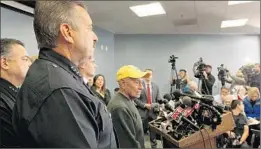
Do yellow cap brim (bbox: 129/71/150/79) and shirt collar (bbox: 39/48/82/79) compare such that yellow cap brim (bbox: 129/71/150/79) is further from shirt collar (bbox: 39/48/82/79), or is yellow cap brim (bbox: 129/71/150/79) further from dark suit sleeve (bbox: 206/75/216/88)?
shirt collar (bbox: 39/48/82/79)

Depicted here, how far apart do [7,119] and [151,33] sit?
0.92m

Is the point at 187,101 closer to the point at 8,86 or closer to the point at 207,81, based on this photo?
the point at 207,81

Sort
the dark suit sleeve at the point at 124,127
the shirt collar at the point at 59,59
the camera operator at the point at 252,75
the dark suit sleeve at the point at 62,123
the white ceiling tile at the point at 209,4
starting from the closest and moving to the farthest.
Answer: the dark suit sleeve at the point at 62,123 → the shirt collar at the point at 59,59 → the dark suit sleeve at the point at 124,127 → the camera operator at the point at 252,75 → the white ceiling tile at the point at 209,4

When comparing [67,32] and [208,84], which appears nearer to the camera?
[67,32]

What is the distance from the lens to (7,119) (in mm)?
1133

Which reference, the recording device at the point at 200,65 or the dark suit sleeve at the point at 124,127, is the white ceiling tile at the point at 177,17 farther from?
the dark suit sleeve at the point at 124,127

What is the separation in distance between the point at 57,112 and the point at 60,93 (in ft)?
0.14

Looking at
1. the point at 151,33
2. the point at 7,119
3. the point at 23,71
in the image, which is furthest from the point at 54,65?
Answer: the point at 151,33

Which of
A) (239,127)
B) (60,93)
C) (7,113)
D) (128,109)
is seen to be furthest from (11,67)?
(239,127)

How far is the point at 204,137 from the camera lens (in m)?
1.29

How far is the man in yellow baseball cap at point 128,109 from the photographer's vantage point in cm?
141

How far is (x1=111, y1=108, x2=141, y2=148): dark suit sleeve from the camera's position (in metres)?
1.41

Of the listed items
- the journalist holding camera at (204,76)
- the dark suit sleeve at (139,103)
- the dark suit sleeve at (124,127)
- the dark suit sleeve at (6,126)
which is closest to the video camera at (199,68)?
the journalist holding camera at (204,76)

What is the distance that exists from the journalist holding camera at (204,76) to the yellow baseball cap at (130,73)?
11.0 inches
